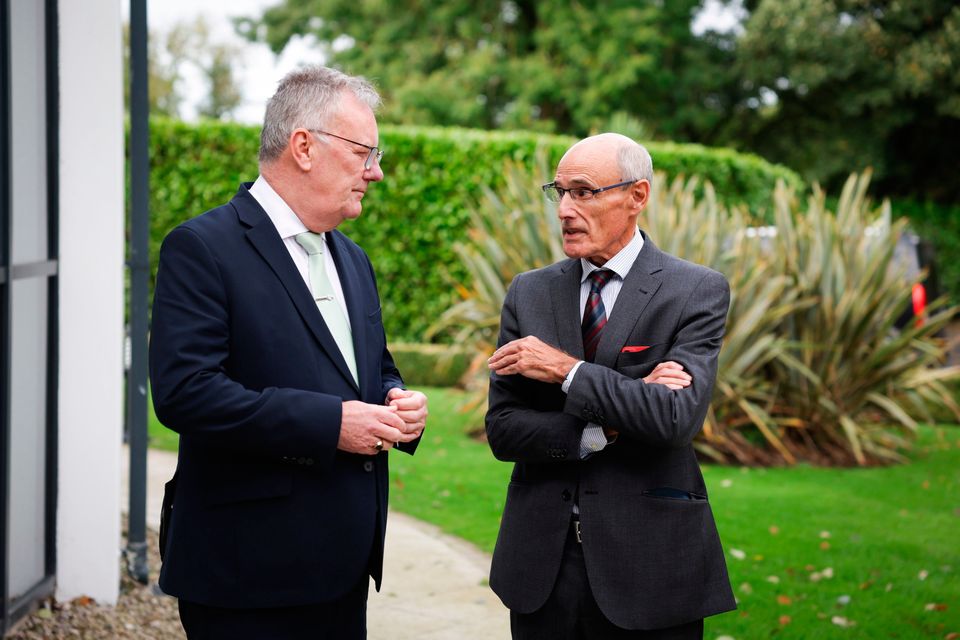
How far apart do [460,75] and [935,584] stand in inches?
846

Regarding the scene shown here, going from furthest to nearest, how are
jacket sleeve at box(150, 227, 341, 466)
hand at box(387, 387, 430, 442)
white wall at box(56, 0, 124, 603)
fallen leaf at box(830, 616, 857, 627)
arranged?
1. fallen leaf at box(830, 616, 857, 627)
2. white wall at box(56, 0, 124, 603)
3. hand at box(387, 387, 430, 442)
4. jacket sleeve at box(150, 227, 341, 466)

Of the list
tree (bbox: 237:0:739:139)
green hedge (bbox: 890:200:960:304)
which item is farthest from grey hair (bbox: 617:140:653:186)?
green hedge (bbox: 890:200:960:304)

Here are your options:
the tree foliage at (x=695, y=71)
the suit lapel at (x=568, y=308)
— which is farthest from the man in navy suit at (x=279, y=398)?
the tree foliage at (x=695, y=71)

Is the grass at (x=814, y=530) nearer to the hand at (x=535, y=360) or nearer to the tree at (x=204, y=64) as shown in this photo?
the hand at (x=535, y=360)

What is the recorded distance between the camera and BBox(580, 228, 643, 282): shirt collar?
294 cm

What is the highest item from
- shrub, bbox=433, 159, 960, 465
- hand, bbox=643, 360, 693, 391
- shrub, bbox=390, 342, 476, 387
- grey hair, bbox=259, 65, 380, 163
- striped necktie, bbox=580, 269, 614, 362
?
grey hair, bbox=259, 65, 380, 163

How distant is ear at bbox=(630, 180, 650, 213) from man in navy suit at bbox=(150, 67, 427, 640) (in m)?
0.73

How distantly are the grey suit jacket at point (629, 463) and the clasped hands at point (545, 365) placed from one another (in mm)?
39

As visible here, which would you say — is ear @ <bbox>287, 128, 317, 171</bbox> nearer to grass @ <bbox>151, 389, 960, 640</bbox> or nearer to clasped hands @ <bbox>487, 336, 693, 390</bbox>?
clasped hands @ <bbox>487, 336, 693, 390</bbox>

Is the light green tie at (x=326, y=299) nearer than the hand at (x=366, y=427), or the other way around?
the hand at (x=366, y=427)

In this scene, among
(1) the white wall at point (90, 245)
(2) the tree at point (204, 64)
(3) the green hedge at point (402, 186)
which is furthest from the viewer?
(2) the tree at point (204, 64)

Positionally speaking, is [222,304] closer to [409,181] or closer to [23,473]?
[23,473]

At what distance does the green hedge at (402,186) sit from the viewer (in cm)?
1376

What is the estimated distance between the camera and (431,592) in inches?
208
